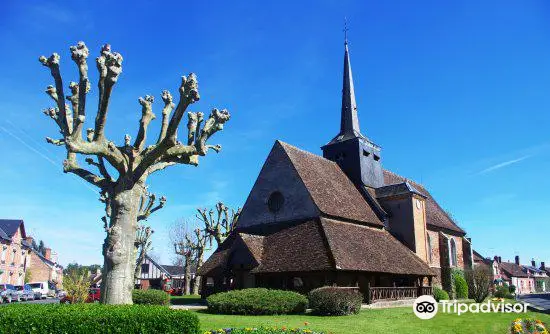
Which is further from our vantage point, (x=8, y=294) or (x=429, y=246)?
(x=8, y=294)

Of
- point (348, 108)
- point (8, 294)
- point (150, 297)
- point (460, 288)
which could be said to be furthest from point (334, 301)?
point (8, 294)

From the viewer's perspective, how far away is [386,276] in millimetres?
25344

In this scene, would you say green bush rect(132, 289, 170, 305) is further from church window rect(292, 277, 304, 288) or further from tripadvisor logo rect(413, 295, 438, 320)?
tripadvisor logo rect(413, 295, 438, 320)

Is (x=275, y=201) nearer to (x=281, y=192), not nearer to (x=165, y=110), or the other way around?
(x=281, y=192)

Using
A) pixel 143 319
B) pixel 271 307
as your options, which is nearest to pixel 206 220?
pixel 271 307

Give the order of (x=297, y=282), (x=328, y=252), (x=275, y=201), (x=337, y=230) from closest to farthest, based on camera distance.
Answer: (x=328, y=252), (x=297, y=282), (x=337, y=230), (x=275, y=201)

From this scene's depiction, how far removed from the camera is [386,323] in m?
15.5

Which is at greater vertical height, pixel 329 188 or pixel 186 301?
pixel 329 188

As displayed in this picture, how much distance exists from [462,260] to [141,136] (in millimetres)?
34011

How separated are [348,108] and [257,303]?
71.0 feet

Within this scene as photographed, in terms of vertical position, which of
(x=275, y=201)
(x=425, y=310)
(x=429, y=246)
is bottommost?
(x=425, y=310)

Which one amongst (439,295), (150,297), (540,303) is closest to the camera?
(150,297)

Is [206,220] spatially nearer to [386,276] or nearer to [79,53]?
[386,276]

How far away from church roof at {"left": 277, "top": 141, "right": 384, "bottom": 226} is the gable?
1.33 feet
